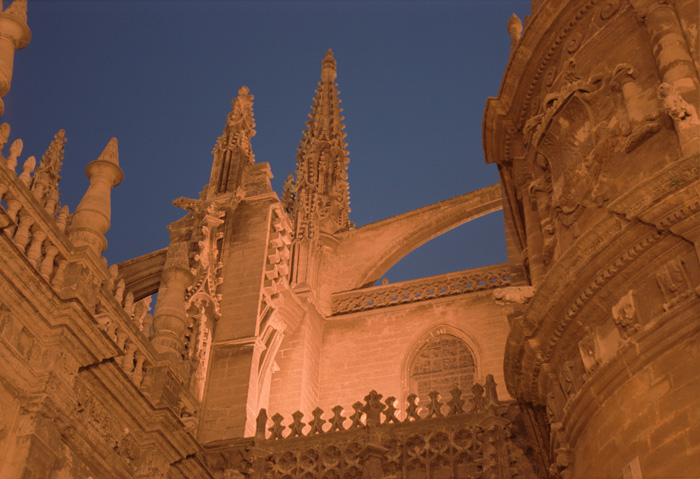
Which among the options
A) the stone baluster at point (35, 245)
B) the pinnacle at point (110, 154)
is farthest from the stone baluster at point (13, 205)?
the pinnacle at point (110, 154)

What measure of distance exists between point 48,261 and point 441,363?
10.2 m

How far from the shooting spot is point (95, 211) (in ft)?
33.3

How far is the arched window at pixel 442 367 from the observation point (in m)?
17.4

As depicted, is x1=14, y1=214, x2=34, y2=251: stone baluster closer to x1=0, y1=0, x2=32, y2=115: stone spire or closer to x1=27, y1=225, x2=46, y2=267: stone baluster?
x1=27, y1=225, x2=46, y2=267: stone baluster

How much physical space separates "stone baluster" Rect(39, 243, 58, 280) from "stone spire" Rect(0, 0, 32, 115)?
1507 millimetres

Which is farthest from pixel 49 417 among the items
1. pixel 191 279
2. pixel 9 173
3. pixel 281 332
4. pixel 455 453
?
pixel 281 332

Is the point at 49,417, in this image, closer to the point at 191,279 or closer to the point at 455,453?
the point at 191,279

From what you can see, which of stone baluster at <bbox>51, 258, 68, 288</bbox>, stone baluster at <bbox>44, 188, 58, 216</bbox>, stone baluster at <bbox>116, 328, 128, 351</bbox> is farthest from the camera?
stone baluster at <bbox>116, 328, 128, 351</bbox>

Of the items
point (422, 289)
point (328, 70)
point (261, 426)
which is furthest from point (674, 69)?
point (328, 70)

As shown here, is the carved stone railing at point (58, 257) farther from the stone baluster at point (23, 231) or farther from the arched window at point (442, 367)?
the arched window at point (442, 367)

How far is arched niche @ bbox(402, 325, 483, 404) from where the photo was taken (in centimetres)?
1739

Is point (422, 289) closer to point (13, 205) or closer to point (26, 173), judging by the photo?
point (26, 173)

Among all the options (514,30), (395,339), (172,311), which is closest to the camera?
(172,311)

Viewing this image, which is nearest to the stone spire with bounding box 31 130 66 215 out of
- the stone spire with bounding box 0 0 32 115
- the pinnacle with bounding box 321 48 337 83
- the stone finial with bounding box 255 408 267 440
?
the stone spire with bounding box 0 0 32 115
